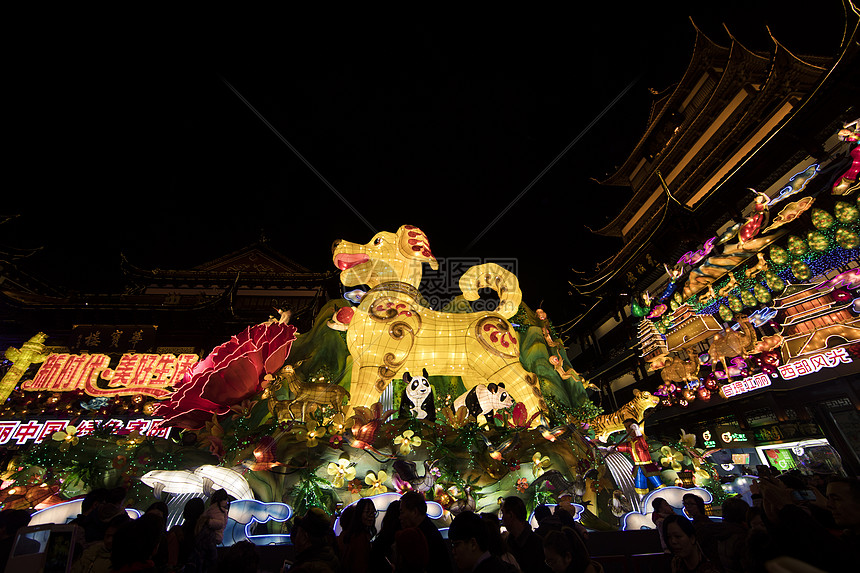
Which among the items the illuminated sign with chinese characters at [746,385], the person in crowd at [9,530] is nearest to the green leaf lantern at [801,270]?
the illuminated sign with chinese characters at [746,385]

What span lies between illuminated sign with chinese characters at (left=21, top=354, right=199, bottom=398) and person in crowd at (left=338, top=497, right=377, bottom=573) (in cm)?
1224

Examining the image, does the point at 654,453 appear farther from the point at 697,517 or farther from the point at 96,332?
the point at 96,332

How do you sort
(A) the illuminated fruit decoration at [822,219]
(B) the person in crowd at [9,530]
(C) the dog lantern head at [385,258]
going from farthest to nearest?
(A) the illuminated fruit decoration at [822,219], (C) the dog lantern head at [385,258], (B) the person in crowd at [9,530]

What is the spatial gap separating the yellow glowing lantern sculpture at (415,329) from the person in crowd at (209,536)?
223cm

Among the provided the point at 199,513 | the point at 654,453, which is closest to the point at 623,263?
the point at 654,453

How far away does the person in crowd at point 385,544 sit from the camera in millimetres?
2105

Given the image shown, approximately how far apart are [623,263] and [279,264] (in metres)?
16.6

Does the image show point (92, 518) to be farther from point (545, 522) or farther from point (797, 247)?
point (797, 247)

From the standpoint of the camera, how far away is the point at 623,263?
16875mm

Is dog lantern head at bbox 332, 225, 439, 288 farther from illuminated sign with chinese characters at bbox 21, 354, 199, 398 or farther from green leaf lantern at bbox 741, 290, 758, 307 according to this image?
illuminated sign with chinese characters at bbox 21, 354, 199, 398

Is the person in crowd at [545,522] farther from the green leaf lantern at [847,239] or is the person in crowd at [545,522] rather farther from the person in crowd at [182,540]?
the green leaf lantern at [847,239]

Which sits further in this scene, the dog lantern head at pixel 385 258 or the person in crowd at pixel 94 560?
the dog lantern head at pixel 385 258

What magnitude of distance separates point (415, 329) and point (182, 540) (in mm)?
3475

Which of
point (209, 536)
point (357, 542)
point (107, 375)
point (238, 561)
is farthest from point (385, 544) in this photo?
point (107, 375)
